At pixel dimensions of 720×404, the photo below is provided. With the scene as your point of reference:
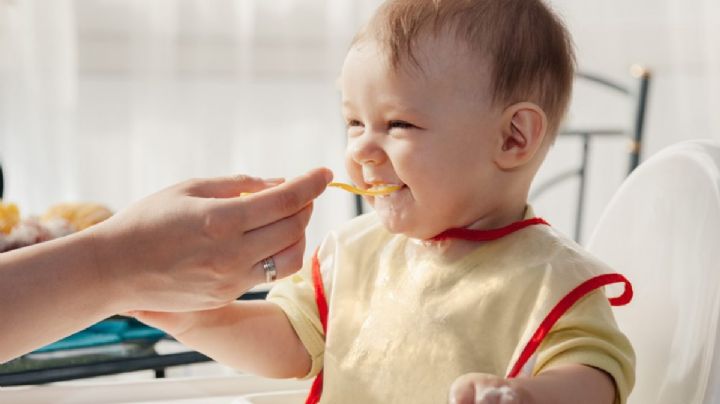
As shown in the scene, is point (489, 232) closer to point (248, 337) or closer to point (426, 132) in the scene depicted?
point (426, 132)

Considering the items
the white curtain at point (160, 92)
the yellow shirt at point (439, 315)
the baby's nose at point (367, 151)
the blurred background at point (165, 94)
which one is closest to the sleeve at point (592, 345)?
the yellow shirt at point (439, 315)

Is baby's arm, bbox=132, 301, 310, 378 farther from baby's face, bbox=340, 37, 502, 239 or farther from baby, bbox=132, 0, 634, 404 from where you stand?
baby's face, bbox=340, 37, 502, 239

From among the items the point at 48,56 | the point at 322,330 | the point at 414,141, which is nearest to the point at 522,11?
the point at 414,141

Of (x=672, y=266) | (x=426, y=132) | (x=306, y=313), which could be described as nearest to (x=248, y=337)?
(x=306, y=313)

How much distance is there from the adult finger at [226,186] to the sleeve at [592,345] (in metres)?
0.27

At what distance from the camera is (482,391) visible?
2.03 feet

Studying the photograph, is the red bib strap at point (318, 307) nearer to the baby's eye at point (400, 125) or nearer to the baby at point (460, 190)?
the baby at point (460, 190)

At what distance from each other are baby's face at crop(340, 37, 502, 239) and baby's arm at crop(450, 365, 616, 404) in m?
0.18

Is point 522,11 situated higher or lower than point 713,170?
higher

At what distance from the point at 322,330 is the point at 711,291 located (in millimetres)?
368

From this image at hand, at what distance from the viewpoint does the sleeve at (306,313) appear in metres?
0.95

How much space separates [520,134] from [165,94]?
1743 millimetres

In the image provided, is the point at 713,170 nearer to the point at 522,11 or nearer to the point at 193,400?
the point at 522,11

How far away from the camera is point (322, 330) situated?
3.13ft
